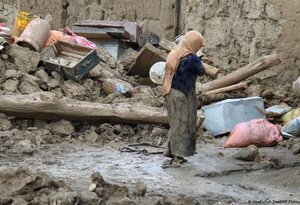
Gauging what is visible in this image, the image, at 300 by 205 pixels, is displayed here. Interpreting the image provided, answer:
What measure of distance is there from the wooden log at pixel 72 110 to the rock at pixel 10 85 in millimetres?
567

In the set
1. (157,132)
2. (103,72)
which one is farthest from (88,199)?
(103,72)

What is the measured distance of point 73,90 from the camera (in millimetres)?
→ 8523

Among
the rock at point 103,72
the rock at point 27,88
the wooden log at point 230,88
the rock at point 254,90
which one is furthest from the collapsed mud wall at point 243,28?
the rock at point 27,88

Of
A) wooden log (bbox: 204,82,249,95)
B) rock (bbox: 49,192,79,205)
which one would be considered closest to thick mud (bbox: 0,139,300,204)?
rock (bbox: 49,192,79,205)

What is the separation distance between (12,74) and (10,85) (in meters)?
0.26

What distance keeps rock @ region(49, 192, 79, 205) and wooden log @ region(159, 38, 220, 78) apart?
6020mm

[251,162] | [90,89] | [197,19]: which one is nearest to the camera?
[251,162]

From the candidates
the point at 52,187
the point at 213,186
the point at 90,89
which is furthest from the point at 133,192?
the point at 90,89

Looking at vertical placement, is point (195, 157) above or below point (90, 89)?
below

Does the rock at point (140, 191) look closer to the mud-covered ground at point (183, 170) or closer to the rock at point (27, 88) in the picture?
the mud-covered ground at point (183, 170)

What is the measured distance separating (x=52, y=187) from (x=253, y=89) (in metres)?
5.65

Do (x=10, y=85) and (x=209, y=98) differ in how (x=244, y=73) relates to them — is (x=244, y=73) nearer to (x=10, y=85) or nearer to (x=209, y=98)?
(x=209, y=98)

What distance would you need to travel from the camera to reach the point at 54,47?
9180mm

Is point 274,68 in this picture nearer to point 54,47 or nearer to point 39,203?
point 54,47
